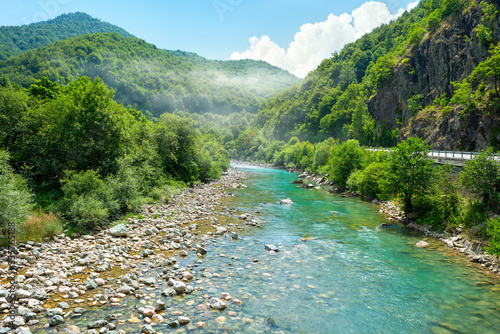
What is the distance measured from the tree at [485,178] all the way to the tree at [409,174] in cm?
406

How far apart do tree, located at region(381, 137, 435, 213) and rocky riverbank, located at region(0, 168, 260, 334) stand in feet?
53.9

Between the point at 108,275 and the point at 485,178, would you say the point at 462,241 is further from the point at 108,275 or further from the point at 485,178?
the point at 108,275

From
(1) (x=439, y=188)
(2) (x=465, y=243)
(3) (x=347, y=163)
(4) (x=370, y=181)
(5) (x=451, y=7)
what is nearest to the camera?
(2) (x=465, y=243)

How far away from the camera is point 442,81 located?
56812 mm

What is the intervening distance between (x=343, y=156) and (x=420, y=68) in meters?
38.1

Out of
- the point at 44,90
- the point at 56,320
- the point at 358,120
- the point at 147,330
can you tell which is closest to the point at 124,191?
the point at 56,320

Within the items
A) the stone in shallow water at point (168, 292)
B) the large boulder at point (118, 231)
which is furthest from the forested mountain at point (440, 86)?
the large boulder at point (118, 231)

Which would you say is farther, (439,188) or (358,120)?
(358,120)

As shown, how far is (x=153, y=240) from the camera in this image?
1712 centimetres

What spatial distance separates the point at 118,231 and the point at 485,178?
1033 inches

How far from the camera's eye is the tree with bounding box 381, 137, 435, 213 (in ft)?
77.0

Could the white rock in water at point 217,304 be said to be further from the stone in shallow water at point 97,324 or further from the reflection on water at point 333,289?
the stone in shallow water at point 97,324

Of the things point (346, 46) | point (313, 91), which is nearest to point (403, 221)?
point (313, 91)

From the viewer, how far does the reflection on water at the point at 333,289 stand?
982cm
